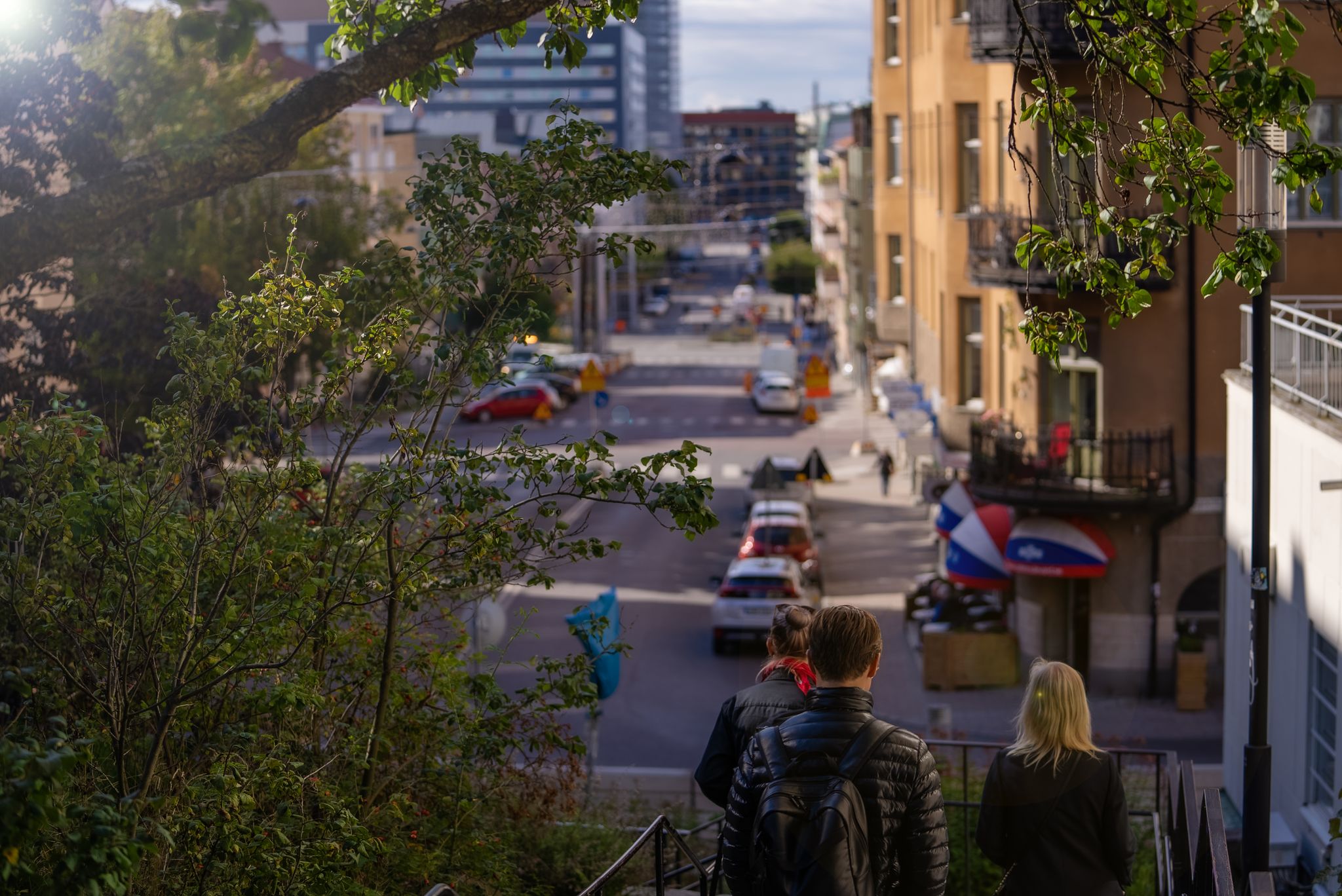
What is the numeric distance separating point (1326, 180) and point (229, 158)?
51.0 feet

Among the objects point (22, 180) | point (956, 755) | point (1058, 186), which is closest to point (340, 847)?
Answer: point (1058, 186)

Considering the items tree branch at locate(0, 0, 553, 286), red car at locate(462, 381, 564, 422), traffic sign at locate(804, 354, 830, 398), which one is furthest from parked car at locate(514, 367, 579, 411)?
tree branch at locate(0, 0, 553, 286)

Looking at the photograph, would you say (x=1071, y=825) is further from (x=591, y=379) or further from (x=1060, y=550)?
(x=591, y=379)

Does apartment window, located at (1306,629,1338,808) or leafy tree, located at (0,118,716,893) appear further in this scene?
apartment window, located at (1306,629,1338,808)

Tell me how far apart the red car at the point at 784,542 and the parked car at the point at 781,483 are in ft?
2.44

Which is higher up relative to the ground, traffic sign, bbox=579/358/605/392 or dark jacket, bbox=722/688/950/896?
traffic sign, bbox=579/358/605/392

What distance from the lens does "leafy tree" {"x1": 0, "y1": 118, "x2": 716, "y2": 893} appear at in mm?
5684

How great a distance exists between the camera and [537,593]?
32312 mm

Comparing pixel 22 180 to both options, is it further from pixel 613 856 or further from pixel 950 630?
pixel 950 630

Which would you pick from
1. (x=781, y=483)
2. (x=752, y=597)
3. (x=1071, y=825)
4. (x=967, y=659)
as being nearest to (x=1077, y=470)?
(x=967, y=659)

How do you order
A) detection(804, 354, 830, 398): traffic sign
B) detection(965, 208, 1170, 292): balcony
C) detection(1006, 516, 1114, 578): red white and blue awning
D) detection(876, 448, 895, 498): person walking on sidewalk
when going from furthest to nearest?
detection(876, 448, 895, 498): person walking on sidewalk, detection(804, 354, 830, 398): traffic sign, detection(1006, 516, 1114, 578): red white and blue awning, detection(965, 208, 1170, 292): balcony

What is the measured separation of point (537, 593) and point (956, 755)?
53.2 feet

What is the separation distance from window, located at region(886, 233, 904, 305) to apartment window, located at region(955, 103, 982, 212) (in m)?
10.4

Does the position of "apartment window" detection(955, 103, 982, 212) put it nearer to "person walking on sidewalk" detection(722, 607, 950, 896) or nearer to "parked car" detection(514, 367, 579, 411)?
"person walking on sidewalk" detection(722, 607, 950, 896)
